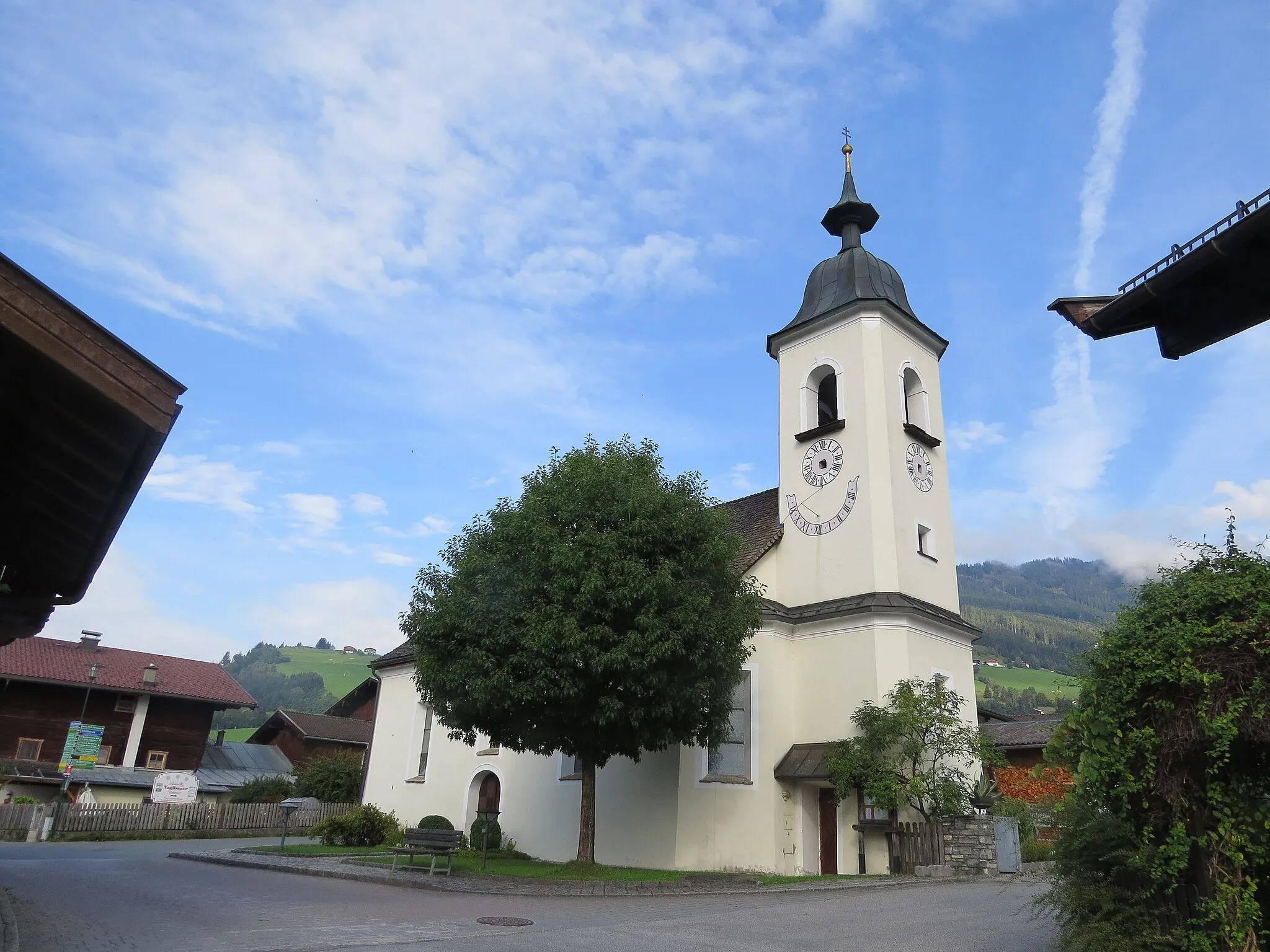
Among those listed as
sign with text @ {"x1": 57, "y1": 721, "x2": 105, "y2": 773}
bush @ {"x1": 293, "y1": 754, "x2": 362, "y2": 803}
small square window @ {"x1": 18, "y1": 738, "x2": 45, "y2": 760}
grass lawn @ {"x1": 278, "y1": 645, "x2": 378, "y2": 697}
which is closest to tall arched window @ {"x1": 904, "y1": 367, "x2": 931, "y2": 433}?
bush @ {"x1": 293, "y1": 754, "x2": 362, "y2": 803}

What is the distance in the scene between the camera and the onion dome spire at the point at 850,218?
2680cm

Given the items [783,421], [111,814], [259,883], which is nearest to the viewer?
[259,883]

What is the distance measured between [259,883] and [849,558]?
14200mm

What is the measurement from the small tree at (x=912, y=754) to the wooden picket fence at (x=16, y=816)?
23802 mm

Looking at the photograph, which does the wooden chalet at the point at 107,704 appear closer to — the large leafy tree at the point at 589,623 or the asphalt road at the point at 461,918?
the asphalt road at the point at 461,918

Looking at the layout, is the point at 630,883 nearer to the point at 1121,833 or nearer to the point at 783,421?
the point at 1121,833

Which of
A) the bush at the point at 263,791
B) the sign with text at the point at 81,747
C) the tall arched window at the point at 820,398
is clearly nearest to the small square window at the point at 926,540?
the tall arched window at the point at 820,398

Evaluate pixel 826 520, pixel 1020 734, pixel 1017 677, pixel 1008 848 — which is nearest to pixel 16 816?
pixel 826 520

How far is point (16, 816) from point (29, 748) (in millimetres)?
8314

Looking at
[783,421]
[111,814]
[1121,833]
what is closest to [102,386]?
[1121,833]

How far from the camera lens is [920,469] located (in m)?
23.4

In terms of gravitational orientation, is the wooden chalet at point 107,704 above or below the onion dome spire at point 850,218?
below

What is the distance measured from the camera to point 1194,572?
21.9 feet

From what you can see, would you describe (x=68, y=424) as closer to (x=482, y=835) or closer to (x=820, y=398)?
(x=482, y=835)
